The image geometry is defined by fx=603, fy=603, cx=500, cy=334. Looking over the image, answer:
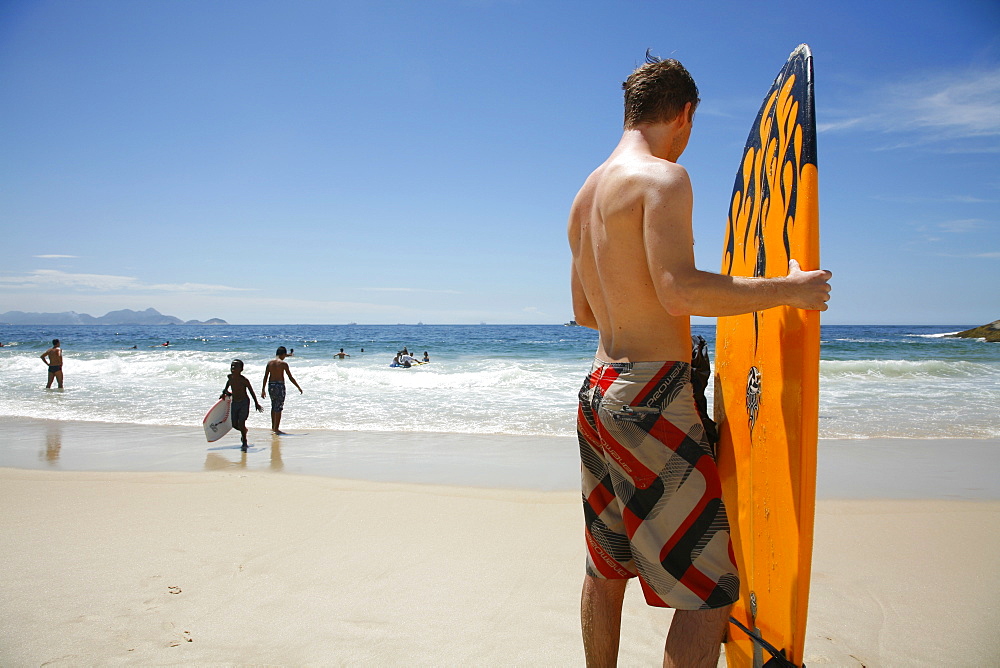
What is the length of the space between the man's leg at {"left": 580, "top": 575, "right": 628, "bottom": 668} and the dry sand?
2.29 ft

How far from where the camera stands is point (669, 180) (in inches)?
56.7

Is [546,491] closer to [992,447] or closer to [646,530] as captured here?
[646,530]

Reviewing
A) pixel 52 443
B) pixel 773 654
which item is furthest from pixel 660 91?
pixel 52 443

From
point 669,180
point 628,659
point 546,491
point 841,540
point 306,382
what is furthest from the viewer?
point 306,382

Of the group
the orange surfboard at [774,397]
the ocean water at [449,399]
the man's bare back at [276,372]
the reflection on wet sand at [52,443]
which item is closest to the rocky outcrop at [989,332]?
the ocean water at [449,399]

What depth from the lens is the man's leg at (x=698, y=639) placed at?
4.69ft

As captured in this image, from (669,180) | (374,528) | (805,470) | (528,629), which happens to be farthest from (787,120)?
(374,528)

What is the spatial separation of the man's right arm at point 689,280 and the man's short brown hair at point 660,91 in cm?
27

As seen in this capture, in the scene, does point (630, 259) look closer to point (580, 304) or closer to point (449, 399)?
point (580, 304)

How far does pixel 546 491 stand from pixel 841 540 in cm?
206

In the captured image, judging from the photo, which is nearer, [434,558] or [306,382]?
[434,558]

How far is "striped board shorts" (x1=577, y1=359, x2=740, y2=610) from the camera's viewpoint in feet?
4.75

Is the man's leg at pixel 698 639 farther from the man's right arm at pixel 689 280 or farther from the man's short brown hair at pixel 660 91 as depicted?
the man's short brown hair at pixel 660 91

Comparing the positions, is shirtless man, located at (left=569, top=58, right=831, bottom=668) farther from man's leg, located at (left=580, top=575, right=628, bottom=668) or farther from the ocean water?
the ocean water
